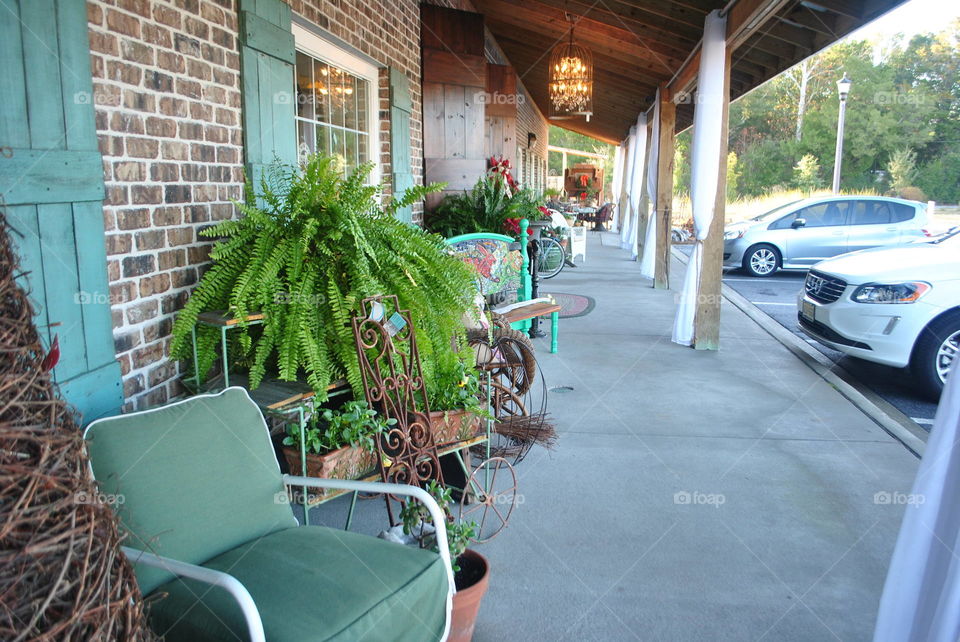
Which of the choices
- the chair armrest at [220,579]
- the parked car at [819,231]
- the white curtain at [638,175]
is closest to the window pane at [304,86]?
the chair armrest at [220,579]

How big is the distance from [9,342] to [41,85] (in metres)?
1.30

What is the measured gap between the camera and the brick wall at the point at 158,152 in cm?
238

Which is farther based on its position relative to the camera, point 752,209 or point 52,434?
point 752,209

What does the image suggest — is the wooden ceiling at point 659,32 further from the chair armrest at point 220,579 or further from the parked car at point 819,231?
the chair armrest at point 220,579

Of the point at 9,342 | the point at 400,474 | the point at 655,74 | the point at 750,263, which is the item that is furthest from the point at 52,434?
the point at 750,263

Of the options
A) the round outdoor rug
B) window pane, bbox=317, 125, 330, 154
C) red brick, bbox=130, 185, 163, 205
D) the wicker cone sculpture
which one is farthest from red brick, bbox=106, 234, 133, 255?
the round outdoor rug

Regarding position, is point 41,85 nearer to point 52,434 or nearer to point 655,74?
point 52,434

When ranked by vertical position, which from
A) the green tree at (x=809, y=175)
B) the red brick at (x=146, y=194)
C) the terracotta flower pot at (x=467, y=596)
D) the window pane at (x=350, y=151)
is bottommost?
the terracotta flower pot at (x=467, y=596)

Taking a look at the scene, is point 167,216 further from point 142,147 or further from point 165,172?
point 142,147

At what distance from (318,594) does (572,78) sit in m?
6.43

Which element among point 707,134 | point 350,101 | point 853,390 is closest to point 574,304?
point 707,134

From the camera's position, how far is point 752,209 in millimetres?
23359

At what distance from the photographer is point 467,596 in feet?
6.77

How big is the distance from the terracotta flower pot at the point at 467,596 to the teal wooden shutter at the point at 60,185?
1291 mm
